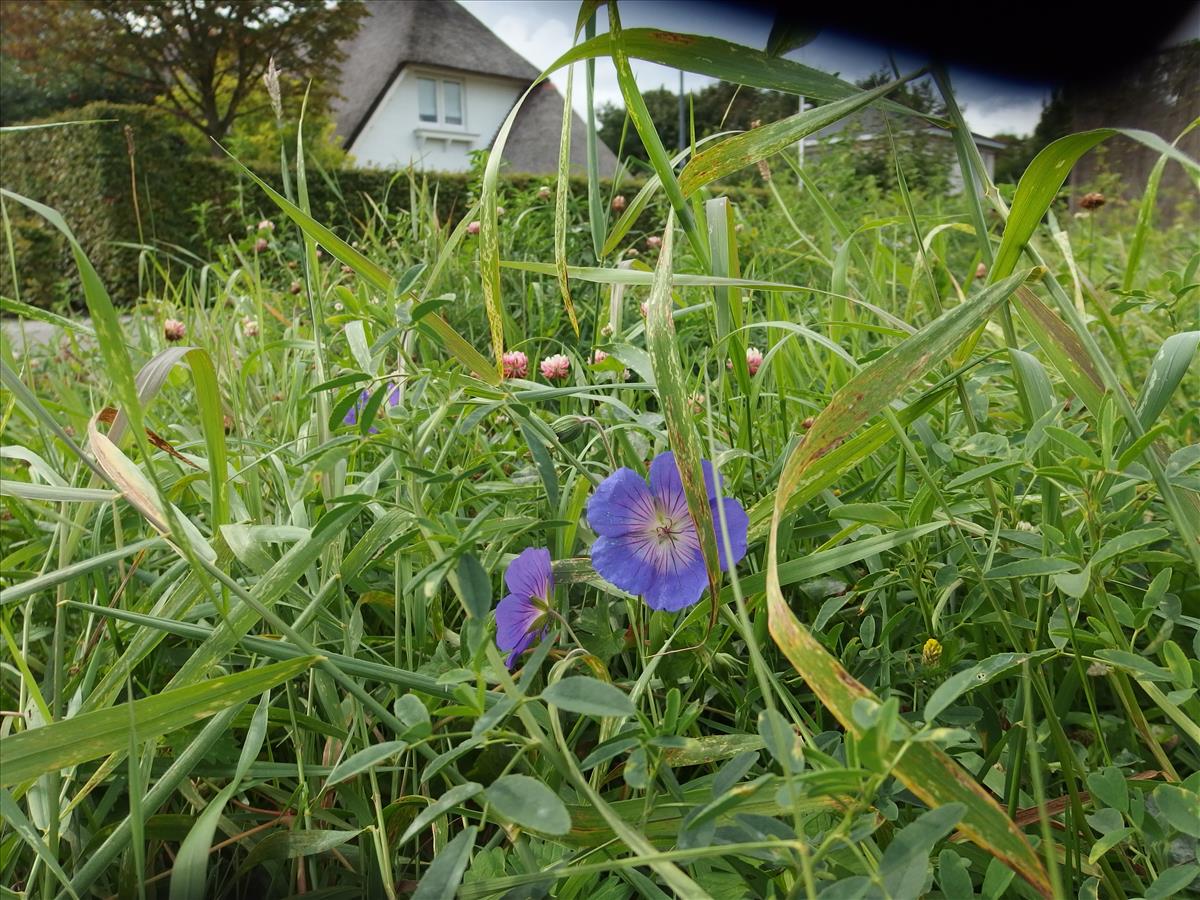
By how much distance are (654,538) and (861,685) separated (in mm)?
226

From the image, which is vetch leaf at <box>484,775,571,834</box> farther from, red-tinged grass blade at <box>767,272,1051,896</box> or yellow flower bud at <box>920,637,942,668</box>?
yellow flower bud at <box>920,637,942,668</box>

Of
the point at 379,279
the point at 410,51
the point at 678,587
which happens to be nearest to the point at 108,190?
the point at 379,279

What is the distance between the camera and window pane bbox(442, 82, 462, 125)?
2714 centimetres

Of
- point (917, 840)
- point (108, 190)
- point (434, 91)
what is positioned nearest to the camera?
point (917, 840)

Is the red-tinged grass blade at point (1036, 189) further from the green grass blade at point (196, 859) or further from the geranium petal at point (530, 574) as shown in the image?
the green grass blade at point (196, 859)

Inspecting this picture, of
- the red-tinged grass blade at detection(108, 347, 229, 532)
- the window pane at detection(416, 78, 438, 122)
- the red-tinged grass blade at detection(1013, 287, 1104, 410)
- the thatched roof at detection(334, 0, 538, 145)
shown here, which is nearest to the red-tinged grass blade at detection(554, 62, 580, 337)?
the red-tinged grass blade at detection(108, 347, 229, 532)

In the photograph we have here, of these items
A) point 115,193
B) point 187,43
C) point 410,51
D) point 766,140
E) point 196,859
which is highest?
point 410,51

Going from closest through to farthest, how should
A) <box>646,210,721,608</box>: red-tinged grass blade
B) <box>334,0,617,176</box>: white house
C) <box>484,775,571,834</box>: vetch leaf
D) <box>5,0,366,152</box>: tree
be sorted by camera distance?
<box>484,775,571,834</box>: vetch leaf
<box>646,210,721,608</box>: red-tinged grass blade
<box>5,0,366,152</box>: tree
<box>334,0,617,176</box>: white house

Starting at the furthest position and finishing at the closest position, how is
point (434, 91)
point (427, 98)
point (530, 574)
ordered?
1. point (434, 91)
2. point (427, 98)
3. point (530, 574)

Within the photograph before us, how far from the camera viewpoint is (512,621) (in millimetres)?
580

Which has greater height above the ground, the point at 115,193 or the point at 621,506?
the point at 115,193

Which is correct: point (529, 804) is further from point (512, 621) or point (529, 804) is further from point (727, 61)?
point (727, 61)

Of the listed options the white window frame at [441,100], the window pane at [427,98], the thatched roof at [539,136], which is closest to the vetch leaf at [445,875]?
the thatched roof at [539,136]

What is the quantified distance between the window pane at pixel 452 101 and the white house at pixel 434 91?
1.3 inches
